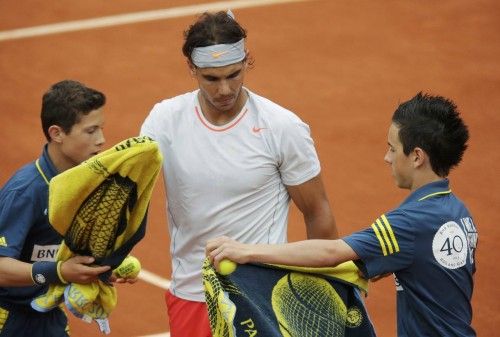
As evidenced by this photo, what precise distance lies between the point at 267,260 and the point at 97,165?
94cm

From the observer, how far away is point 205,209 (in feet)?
22.0

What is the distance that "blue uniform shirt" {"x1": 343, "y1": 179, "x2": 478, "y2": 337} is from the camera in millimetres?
5809

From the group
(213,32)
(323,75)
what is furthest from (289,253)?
(323,75)

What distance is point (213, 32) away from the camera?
265 inches

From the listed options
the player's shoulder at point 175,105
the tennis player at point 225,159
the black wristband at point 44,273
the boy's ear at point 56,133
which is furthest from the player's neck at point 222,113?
the black wristband at point 44,273

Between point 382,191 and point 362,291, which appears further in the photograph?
point 382,191

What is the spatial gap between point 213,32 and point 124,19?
745 cm

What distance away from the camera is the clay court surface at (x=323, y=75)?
1052 cm

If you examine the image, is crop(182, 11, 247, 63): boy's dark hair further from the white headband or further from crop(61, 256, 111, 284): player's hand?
crop(61, 256, 111, 284): player's hand

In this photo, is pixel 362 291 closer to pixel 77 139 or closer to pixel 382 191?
pixel 77 139

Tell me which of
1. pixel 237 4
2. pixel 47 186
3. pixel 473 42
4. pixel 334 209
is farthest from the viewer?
pixel 237 4

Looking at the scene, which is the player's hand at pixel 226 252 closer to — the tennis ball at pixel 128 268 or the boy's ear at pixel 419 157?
the boy's ear at pixel 419 157

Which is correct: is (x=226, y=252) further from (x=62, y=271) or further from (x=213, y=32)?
(x=213, y=32)

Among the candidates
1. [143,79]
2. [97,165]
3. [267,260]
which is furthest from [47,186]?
[143,79]
